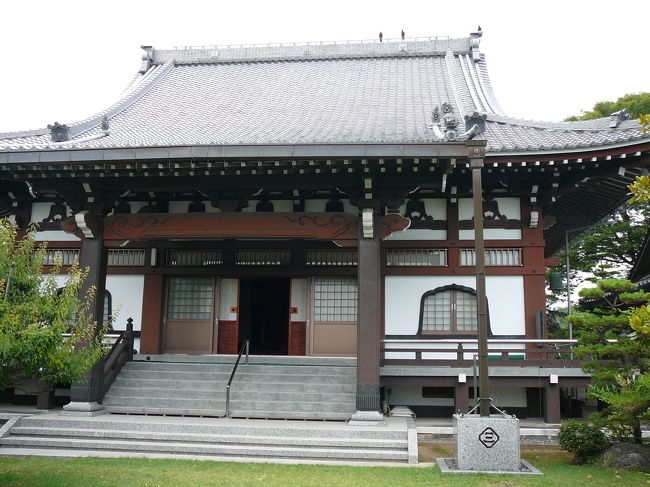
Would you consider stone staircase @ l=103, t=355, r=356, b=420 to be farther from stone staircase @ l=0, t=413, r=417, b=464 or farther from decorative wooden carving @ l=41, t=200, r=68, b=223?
decorative wooden carving @ l=41, t=200, r=68, b=223

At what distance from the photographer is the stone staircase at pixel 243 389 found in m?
10.6

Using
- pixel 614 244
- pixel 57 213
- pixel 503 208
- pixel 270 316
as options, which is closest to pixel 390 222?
pixel 503 208

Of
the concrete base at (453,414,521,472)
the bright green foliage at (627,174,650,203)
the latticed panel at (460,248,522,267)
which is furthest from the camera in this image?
the latticed panel at (460,248,522,267)

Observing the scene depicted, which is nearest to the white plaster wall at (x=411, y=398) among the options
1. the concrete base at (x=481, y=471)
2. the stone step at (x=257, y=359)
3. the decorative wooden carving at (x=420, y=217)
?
Answer: the stone step at (x=257, y=359)

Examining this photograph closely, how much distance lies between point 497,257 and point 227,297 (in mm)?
6348

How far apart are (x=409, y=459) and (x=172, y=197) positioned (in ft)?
25.7

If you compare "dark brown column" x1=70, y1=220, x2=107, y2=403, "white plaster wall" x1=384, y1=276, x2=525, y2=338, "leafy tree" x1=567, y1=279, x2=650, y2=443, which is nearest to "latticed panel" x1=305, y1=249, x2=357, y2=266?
"white plaster wall" x1=384, y1=276, x2=525, y2=338

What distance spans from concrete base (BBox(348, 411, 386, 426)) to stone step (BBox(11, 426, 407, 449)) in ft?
2.23

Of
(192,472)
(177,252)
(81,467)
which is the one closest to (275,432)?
(192,472)

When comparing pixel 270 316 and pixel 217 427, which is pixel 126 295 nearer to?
pixel 217 427

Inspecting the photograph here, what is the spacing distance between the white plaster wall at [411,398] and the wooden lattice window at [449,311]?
1.26m

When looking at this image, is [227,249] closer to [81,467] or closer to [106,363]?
[106,363]

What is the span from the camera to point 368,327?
10344 mm

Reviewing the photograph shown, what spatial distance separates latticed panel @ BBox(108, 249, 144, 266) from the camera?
13.8 m
